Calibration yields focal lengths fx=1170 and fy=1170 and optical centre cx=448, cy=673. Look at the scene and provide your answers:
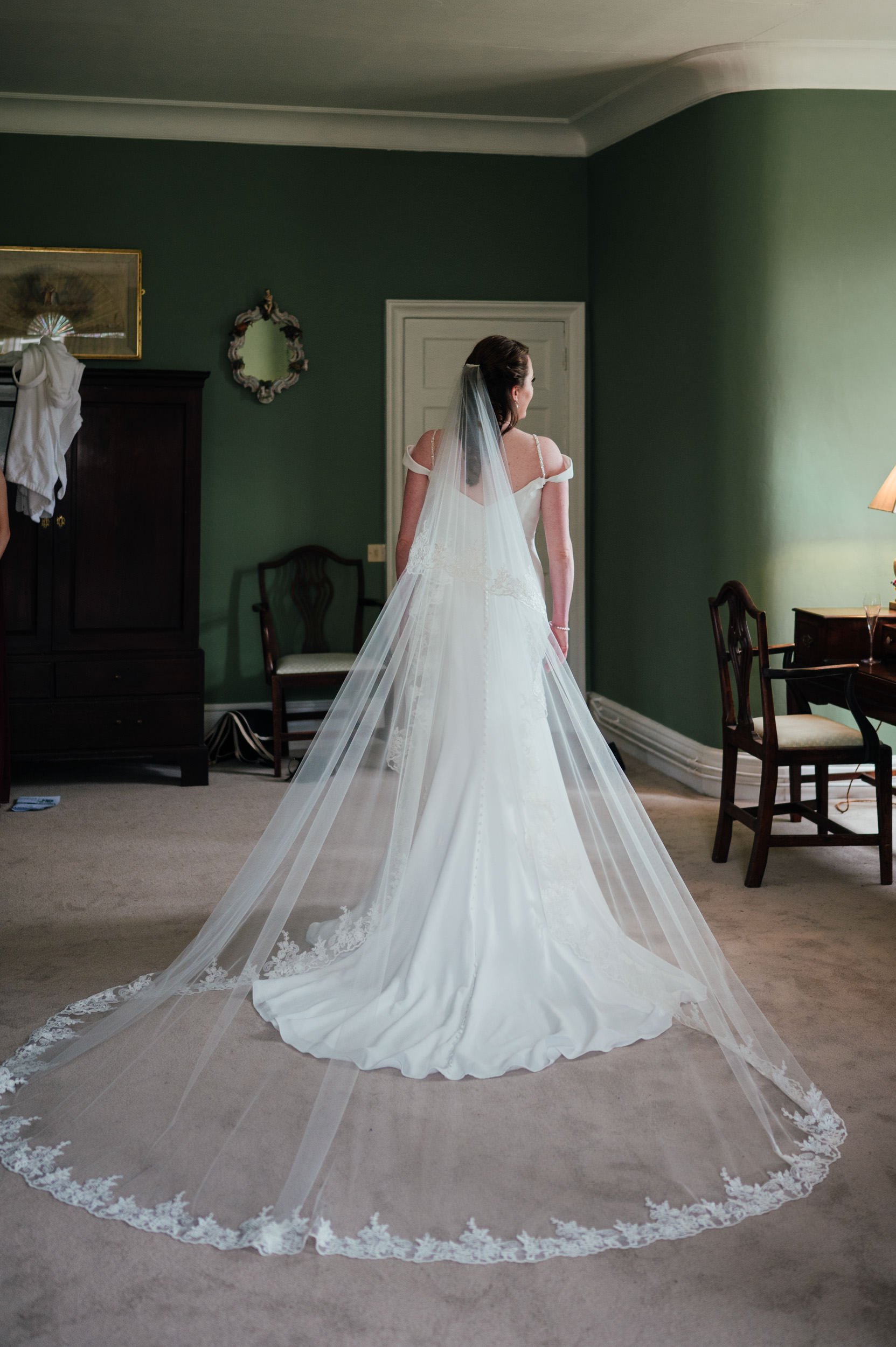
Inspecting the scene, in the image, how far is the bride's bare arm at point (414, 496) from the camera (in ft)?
9.66

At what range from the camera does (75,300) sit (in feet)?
19.2

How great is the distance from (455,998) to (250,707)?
379 cm

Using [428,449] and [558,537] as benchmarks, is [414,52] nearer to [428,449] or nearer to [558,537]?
[428,449]

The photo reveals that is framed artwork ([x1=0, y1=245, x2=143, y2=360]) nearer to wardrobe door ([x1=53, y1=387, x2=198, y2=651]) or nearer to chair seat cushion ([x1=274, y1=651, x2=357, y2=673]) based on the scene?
wardrobe door ([x1=53, y1=387, x2=198, y2=651])

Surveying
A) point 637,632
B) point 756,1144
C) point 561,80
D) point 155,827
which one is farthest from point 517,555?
point 561,80

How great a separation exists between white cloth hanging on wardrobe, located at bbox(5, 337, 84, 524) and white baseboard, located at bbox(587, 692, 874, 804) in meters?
2.95

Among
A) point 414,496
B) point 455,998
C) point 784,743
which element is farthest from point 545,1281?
point 784,743

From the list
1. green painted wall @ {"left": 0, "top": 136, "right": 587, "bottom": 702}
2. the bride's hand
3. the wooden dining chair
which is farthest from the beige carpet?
green painted wall @ {"left": 0, "top": 136, "right": 587, "bottom": 702}

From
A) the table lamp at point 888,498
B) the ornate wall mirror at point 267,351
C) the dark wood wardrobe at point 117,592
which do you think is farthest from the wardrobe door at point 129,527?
the table lamp at point 888,498

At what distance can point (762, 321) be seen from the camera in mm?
4883

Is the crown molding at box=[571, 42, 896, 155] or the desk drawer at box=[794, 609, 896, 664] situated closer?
the desk drawer at box=[794, 609, 896, 664]

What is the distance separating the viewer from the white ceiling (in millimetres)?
4453

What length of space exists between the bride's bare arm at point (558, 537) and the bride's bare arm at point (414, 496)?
0.29 metres

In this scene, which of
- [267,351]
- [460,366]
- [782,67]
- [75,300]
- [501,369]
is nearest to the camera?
[501,369]
